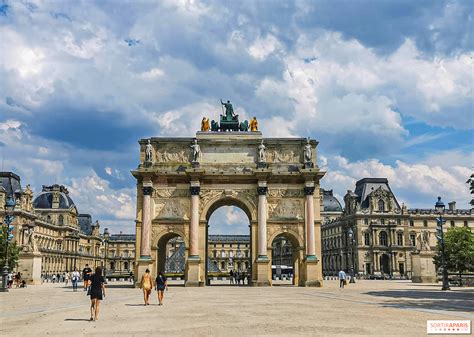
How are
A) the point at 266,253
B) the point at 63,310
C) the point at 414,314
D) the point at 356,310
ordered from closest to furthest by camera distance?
the point at 414,314 → the point at 356,310 → the point at 63,310 → the point at 266,253

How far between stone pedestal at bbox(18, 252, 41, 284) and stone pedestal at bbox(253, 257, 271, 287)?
2175 centimetres

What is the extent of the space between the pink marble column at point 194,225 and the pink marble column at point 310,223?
31.5ft

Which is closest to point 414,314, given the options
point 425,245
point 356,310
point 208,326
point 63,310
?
point 356,310

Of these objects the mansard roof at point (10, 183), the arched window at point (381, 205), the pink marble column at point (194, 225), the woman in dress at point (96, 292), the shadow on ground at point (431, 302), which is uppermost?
the mansard roof at point (10, 183)

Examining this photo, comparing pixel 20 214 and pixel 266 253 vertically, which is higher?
pixel 20 214

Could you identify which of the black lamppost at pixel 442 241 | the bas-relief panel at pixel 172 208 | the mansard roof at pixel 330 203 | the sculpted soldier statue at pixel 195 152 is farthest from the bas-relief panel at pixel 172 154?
the mansard roof at pixel 330 203

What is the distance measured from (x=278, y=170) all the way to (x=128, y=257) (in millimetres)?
129674

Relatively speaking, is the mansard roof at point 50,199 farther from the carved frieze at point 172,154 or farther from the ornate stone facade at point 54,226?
the carved frieze at point 172,154

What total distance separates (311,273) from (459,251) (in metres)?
26.7

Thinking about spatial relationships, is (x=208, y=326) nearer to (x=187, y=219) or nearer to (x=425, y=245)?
(x=187, y=219)

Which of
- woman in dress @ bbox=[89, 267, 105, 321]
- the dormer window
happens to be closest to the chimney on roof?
the dormer window

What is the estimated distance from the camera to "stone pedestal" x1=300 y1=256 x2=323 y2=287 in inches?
1681

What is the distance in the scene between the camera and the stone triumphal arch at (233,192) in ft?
142

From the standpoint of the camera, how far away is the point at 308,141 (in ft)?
149
